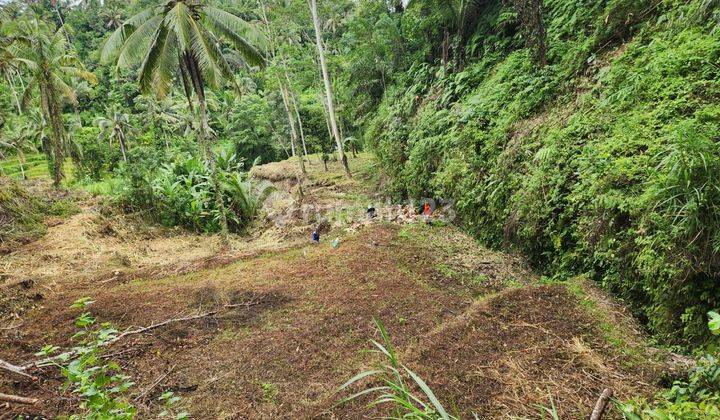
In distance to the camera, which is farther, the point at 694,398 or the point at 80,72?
the point at 80,72

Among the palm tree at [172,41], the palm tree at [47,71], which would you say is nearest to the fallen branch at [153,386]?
the palm tree at [172,41]

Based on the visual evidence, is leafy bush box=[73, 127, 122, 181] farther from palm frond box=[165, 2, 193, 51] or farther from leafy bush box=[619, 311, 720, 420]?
leafy bush box=[619, 311, 720, 420]

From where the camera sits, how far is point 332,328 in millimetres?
3861

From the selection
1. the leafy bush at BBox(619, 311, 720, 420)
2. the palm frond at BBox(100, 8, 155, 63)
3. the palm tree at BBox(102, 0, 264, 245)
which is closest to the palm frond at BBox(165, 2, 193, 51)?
the palm tree at BBox(102, 0, 264, 245)

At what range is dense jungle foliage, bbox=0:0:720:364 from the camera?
3229mm

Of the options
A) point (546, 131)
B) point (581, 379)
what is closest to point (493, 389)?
point (581, 379)

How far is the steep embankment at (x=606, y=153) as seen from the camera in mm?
3053

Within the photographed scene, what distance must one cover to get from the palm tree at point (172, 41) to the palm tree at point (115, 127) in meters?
25.8

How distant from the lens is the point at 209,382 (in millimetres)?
3111

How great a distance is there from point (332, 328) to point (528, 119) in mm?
4937

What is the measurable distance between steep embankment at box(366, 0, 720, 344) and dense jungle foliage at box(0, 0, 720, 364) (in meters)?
0.02

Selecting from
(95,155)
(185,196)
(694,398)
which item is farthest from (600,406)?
(95,155)

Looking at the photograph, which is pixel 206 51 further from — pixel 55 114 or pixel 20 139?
pixel 20 139

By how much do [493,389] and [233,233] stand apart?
9759 millimetres
